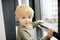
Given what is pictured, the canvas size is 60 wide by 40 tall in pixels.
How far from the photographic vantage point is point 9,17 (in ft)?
4.56

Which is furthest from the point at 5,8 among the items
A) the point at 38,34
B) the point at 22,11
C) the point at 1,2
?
the point at 38,34

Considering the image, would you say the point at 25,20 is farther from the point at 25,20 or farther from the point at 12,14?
the point at 12,14

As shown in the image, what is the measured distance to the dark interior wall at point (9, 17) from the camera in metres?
1.35

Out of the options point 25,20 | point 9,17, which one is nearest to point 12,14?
point 9,17

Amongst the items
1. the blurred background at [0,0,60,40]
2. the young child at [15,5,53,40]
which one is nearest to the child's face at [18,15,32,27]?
the young child at [15,5,53,40]

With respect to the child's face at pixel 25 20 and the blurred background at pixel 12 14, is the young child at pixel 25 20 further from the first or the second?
the blurred background at pixel 12 14

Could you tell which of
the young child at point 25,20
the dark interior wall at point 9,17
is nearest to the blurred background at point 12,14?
the dark interior wall at point 9,17

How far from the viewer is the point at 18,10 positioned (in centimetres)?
109

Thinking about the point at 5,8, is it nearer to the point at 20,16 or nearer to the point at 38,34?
the point at 20,16

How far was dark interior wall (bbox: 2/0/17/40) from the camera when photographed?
1.35 metres

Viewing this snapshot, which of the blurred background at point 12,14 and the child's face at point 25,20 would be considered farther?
the blurred background at point 12,14

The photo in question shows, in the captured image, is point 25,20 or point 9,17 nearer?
point 25,20

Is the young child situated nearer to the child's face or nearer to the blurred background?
the child's face

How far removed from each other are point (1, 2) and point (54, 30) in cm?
65
